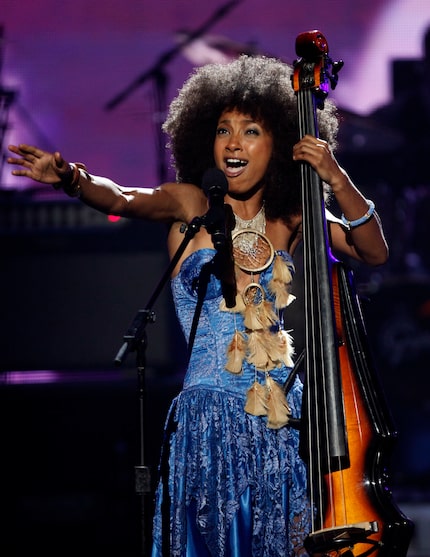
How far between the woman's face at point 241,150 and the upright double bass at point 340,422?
19.8 inches

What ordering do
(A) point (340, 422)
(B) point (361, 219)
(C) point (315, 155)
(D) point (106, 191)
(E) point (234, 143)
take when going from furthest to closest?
(E) point (234, 143), (B) point (361, 219), (D) point (106, 191), (C) point (315, 155), (A) point (340, 422)

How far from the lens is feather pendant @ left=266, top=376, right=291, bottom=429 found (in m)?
2.47

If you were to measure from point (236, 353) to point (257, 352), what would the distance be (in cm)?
6

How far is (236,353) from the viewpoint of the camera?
8.32 ft

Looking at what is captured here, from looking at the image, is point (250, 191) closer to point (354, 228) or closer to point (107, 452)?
point (354, 228)

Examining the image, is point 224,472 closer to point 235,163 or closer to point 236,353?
point 236,353

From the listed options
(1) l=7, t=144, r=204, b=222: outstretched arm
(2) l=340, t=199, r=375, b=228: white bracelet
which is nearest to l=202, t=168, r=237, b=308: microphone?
(1) l=7, t=144, r=204, b=222: outstretched arm

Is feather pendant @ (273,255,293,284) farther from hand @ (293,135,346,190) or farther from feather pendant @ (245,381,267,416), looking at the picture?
hand @ (293,135,346,190)

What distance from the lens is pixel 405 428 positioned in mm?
5910

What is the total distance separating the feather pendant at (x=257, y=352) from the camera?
2.55 metres

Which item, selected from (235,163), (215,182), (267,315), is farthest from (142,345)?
(235,163)

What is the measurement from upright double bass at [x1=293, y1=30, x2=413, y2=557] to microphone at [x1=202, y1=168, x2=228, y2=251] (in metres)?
0.24

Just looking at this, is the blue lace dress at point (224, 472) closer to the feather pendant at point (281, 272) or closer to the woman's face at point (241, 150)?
the feather pendant at point (281, 272)

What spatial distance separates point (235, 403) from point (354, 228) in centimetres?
63
